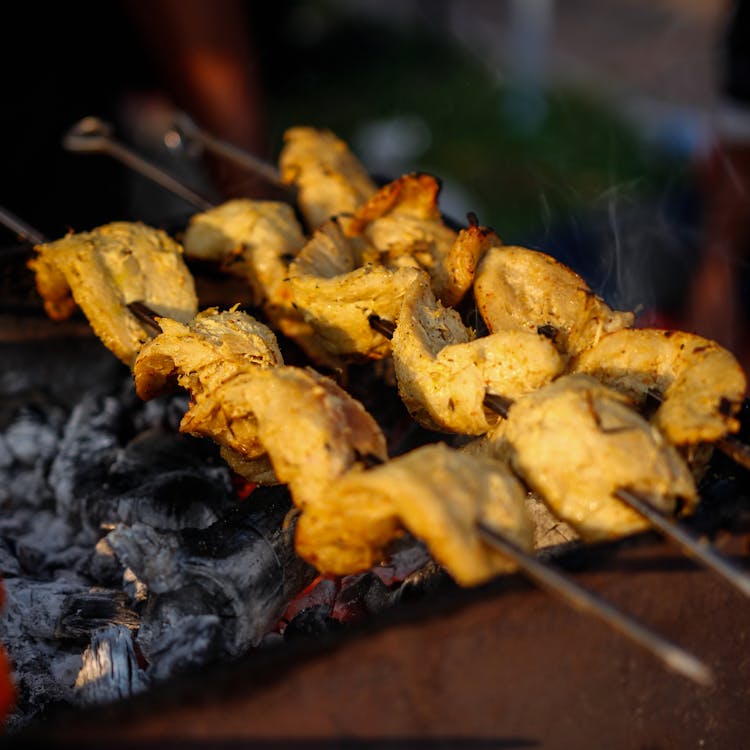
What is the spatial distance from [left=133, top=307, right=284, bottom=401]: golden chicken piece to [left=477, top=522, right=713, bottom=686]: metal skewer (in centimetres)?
98

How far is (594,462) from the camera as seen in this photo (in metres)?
1.78

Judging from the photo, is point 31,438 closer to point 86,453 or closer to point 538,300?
point 86,453

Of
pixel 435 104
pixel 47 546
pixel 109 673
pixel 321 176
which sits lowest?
pixel 47 546

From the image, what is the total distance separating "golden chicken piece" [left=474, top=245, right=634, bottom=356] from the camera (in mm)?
2393

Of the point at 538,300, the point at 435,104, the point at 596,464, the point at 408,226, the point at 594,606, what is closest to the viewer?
the point at 594,606

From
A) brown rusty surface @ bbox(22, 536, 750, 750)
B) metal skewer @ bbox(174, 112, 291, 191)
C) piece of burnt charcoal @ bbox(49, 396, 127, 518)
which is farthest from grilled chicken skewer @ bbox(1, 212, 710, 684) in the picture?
metal skewer @ bbox(174, 112, 291, 191)

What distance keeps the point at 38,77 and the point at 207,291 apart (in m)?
3.10

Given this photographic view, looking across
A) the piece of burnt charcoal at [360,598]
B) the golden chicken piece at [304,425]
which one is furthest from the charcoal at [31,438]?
the piece of burnt charcoal at [360,598]

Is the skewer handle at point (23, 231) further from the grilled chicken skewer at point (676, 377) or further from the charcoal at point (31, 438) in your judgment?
the grilled chicken skewer at point (676, 377)

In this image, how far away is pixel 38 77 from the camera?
17.4 ft

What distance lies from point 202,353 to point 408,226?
3.28 ft

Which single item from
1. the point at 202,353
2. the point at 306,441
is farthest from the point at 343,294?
the point at 306,441

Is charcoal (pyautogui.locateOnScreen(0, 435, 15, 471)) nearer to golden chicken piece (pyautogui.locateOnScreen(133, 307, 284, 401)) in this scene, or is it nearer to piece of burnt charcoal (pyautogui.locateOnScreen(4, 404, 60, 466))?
piece of burnt charcoal (pyautogui.locateOnScreen(4, 404, 60, 466))

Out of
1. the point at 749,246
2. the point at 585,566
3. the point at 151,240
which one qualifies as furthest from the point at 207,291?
the point at 749,246
